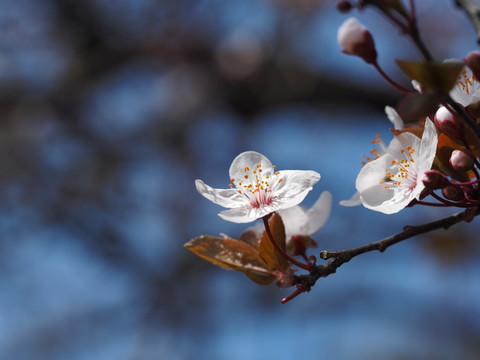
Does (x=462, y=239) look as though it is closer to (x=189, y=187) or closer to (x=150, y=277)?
(x=189, y=187)

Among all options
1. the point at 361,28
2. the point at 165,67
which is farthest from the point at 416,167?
the point at 165,67

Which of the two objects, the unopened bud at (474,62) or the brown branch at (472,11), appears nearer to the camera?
the brown branch at (472,11)

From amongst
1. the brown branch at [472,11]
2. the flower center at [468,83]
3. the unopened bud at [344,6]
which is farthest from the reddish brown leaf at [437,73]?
the flower center at [468,83]

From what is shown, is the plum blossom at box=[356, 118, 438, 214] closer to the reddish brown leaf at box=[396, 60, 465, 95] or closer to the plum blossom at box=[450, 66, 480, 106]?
the plum blossom at box=[450, 66, 480, 106]

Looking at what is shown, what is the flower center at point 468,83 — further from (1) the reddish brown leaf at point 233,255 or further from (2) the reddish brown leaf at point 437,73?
(1) the reddish brown leaf at point 233,255

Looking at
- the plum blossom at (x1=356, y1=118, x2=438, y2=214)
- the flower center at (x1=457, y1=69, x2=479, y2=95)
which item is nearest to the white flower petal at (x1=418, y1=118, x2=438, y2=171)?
the plum blossom at (x1=356, y1=118, x2=438, y2=214)
